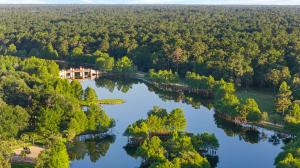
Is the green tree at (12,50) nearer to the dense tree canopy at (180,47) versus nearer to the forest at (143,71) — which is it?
the dense tree canopy at (180,47)

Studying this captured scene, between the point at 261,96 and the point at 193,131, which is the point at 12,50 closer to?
the point at 261,96

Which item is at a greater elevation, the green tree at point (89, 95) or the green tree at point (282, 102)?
the green tree at point (282, 102)

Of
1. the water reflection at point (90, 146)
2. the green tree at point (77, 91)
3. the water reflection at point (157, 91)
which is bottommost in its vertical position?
→ the water reflection at point (157, 91)

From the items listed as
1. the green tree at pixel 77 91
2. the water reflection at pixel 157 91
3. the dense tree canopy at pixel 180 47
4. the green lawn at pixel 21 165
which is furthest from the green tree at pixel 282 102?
the green lawn at pixel 21 165

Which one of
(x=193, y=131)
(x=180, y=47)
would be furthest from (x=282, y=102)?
(x=180, y=47)

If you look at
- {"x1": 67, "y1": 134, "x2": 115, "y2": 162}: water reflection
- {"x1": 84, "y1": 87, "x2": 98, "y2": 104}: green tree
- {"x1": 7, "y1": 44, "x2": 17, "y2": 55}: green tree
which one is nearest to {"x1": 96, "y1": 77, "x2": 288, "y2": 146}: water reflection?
{"x1": 84, "y1": 87, "x2": 98, "y2": 104}: green tree

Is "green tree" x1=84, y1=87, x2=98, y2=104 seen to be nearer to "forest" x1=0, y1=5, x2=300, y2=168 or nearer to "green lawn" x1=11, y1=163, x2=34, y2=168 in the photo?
"forest" x1=0, y1=5, x2=300, y2=168

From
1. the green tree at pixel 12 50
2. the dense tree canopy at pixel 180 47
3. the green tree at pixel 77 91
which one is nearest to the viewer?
the green tree at pixel 77 91
